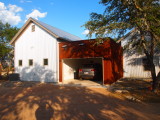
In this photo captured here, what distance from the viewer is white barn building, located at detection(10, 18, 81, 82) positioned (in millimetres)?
15062

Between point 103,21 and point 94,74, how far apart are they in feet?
17.9

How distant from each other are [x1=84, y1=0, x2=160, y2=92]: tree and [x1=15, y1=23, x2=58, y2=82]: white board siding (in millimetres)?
6386

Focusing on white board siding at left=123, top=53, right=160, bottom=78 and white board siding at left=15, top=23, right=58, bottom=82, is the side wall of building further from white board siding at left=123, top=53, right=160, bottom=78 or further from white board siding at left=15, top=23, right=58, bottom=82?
white board siding at left=15, top=23, right=58, bottom=82

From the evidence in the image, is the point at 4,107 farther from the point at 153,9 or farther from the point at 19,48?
the point at 19,48

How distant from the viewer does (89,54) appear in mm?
13023

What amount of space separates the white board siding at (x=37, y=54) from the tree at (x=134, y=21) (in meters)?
6.39

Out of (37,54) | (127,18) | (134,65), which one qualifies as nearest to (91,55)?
(127,18)

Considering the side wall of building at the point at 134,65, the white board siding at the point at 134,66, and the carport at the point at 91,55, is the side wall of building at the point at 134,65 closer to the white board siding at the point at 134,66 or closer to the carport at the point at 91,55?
the white board siding at the point at 134,66

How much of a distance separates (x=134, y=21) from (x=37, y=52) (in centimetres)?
1132

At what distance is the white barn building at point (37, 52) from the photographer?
15.1 m

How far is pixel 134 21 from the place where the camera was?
8.52 meters

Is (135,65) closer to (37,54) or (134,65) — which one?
(134,65)

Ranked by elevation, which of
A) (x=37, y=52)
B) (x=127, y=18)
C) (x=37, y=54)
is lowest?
(x=37, y=54)

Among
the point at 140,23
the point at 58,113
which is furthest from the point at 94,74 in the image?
the point at 58,113
